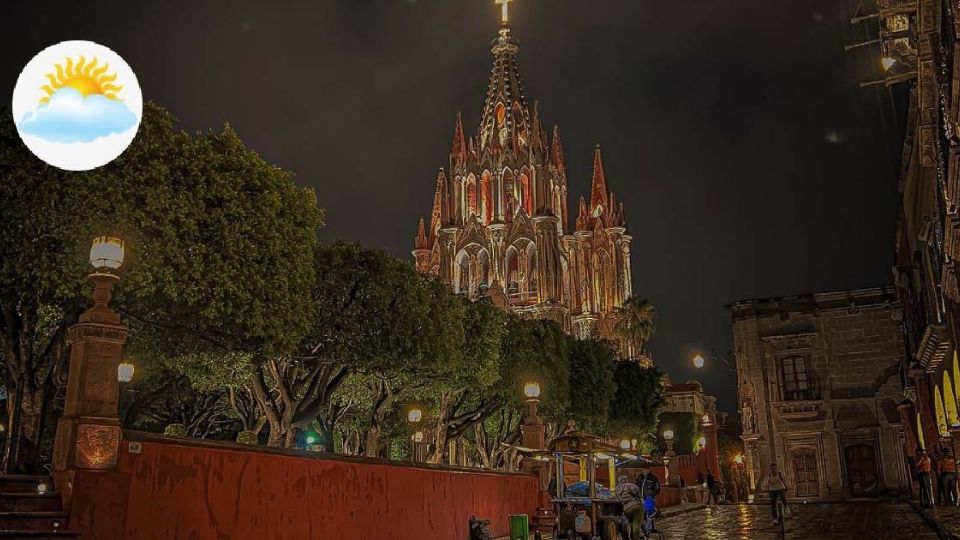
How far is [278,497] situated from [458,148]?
74.1 metres

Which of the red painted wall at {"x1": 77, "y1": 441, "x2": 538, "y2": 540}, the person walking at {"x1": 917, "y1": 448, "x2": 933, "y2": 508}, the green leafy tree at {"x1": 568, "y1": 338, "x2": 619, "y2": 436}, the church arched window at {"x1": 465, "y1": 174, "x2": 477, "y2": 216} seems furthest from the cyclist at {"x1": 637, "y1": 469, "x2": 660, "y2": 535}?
the church arched window at {"x1": 465, "y1": 174, "x2": 477, "y2": 216}

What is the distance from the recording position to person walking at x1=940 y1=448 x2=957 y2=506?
76.0 feet

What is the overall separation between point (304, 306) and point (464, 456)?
34.7m

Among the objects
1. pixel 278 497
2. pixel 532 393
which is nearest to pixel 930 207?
pixel 532 393

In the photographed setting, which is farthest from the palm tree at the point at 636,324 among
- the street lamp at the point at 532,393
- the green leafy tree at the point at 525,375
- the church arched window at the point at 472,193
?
the street lamp at the point at 532,393

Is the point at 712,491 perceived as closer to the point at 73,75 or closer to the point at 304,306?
the point at 304,306

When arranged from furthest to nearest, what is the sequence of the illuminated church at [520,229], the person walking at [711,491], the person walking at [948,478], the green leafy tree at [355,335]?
the illuminated church at [520,229], the person walking at [711,491], the person walking at [948,478], the green leafy tree at [355,335]

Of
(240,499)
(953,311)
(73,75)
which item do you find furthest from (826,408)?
(73,75)

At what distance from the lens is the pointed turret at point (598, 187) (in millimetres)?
87744

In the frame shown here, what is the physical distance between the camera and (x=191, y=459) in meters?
10.5

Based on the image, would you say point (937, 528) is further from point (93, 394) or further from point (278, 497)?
point (93, 394)

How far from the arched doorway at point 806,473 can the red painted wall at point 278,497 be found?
102 ft

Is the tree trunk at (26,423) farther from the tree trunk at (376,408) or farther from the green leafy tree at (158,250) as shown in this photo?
the tree trunk at (376,408)

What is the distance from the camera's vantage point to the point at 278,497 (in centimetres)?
1189
